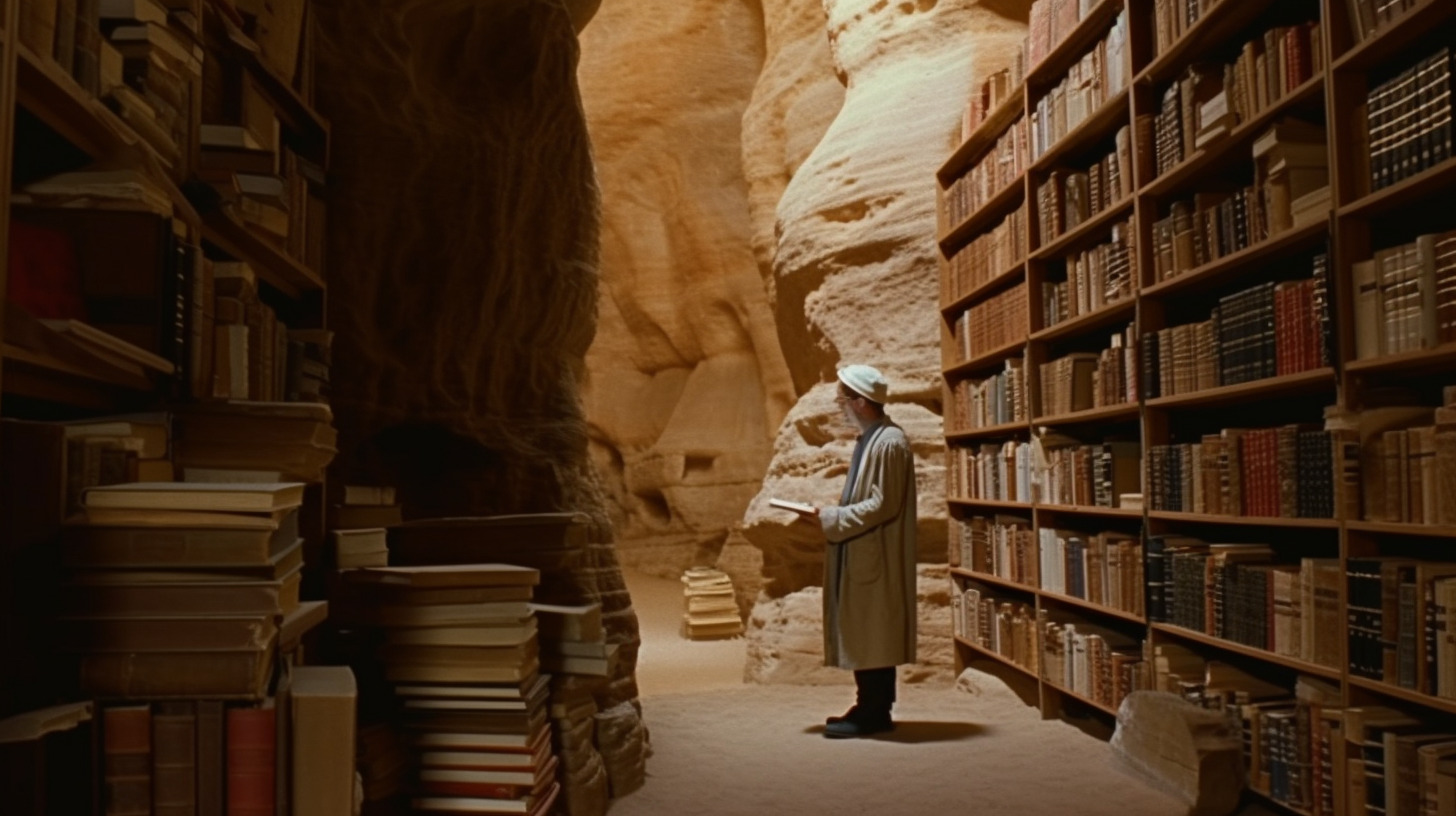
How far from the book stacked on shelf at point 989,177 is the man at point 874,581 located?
5.17 ft

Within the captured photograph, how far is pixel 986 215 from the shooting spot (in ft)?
21.5

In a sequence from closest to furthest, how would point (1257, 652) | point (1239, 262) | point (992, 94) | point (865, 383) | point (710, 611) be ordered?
point (1257, 652), point (1239, 262), point (865, 383), point (992, 94), point (710, 611)

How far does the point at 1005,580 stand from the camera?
6152 mm

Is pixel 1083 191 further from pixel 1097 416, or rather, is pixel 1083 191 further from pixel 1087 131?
pixel 1097 416

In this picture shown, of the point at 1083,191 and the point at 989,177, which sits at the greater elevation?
the point at 989,177

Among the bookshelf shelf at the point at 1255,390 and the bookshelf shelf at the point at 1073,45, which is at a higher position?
the bookshelf shelf at the point at 1073,45

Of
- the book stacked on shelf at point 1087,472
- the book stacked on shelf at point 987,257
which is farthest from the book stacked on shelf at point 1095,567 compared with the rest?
the book stacked on shelf at point 987,257

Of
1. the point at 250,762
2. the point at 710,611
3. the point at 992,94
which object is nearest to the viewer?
the point at 250,762

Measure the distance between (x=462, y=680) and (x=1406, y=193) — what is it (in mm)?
3123

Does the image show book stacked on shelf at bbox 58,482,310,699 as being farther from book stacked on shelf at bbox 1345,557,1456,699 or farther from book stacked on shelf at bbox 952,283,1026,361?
book stacked on shelf at bbox 952,283,1026,361

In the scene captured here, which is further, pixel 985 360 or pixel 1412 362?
pixel 985 360

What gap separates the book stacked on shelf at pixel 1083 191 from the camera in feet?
15.7

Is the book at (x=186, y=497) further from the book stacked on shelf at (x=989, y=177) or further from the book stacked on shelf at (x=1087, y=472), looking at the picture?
the book stacked on shelf at (x=989, y=177)

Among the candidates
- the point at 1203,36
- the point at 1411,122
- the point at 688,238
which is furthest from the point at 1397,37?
the point at 688,238
